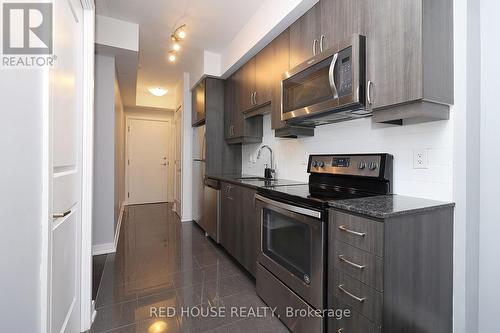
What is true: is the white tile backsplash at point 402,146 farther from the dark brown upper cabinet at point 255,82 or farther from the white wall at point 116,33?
the white wall at point 116,33

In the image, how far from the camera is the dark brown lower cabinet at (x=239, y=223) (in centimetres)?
225

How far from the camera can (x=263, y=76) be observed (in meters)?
2.59

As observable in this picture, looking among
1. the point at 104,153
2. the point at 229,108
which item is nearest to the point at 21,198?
the point at 104,153

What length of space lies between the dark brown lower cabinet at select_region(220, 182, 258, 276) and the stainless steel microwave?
83 centimetres

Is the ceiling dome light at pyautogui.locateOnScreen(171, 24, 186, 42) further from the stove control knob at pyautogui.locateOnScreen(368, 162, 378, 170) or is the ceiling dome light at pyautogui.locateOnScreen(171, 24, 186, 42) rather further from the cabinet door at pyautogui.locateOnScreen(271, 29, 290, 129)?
the stove control knob at pyautogui.locateOnScreen(368, 162, 378, 170)

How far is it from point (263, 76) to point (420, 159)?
1.69m

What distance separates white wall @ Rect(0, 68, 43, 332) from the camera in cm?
86

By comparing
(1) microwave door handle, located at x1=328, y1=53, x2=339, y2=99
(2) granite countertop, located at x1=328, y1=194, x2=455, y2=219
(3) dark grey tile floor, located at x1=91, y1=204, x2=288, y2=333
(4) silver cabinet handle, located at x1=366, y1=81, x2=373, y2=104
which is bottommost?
(3) dark grey tile floor, located at x1=91, y1=204, x2=288, y2=333

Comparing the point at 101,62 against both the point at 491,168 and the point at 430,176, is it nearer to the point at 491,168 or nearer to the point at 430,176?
the point at 430,176

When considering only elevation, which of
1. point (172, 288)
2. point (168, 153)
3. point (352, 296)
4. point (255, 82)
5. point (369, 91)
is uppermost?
point (255, 82)

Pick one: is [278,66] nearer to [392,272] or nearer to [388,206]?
[388,206]

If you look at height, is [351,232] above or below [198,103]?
below

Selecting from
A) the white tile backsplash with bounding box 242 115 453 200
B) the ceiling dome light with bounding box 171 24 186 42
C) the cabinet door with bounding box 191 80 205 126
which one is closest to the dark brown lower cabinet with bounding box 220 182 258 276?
the white tile backsplash with bounding box 242 115 453 200

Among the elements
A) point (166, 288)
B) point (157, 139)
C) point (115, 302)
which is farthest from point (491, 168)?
point (157, 139)
